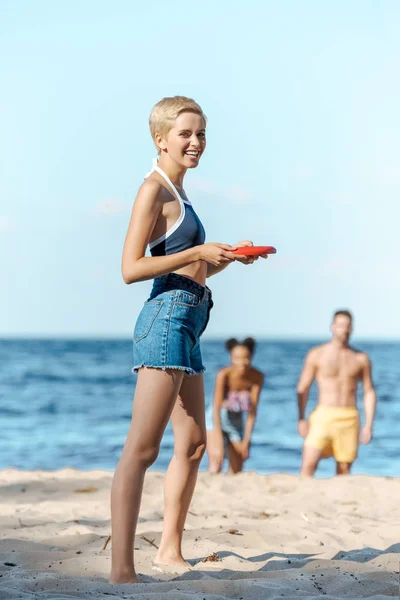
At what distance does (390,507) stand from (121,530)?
299 cm

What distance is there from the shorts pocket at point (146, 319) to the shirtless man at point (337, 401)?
195 inches

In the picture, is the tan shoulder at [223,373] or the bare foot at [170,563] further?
the tan shoulder at [223,373]

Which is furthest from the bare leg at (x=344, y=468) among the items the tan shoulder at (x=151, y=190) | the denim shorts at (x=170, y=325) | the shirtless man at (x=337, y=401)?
the tan shoulder at (x=151, y=190)

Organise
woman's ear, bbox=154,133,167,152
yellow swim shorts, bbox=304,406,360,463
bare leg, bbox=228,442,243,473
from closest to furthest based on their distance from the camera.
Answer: woman's ear, bbox=154,133,167,152 < yellow swim shorts, bbox=304,406,360,463 < bare leg, bbox=228,442,243,473

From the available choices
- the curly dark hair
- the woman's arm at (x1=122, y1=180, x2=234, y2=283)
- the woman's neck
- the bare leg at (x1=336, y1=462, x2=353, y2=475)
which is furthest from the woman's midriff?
the curly dark hair

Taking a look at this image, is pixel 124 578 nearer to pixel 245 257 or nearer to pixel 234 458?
pixel 245 257

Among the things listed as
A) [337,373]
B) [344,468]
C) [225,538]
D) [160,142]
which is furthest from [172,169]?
[344,468]

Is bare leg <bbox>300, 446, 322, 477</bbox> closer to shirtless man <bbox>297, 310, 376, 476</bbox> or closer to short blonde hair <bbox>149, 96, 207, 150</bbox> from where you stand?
shirtless man <bbox>297, 310, 376, 476</bbox>

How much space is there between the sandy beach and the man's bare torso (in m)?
1.20

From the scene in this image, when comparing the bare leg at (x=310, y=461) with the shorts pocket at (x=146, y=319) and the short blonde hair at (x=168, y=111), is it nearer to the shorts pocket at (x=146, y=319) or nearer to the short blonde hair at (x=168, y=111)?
the shorts pocket at (x=146, y=319)

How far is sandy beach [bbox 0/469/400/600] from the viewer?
3693mm

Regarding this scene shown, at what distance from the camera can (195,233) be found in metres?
3.85

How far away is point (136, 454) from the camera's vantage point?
3.70 meters

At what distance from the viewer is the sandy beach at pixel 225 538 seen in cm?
369
